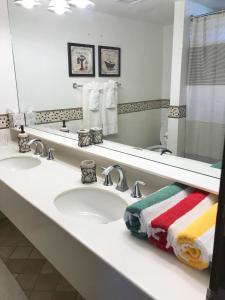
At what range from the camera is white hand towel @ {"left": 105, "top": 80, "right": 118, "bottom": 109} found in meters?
1.75

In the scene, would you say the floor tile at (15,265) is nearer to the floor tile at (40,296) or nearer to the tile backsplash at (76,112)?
the floor tile at (40,296)

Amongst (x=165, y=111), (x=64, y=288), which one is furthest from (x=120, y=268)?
(x=64, y=288)

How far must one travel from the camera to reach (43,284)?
176 centimetres

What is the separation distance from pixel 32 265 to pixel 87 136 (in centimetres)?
116

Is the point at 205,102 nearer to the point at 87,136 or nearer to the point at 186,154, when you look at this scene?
the point at 186,154

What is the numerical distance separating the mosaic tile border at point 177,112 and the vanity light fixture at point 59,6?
1213mm

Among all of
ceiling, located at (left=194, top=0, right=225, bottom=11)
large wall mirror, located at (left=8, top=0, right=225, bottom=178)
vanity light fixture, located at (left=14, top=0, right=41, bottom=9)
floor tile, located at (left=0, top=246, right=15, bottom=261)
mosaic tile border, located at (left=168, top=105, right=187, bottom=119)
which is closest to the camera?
ceiling, located at (left=194, top=0, right=225, bottom=11)

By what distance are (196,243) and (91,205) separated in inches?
29.5

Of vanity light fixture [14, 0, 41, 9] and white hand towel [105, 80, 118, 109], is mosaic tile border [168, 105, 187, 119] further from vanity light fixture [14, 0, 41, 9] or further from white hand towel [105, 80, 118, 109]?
vanity light fixture [14, 0, 41, 9]

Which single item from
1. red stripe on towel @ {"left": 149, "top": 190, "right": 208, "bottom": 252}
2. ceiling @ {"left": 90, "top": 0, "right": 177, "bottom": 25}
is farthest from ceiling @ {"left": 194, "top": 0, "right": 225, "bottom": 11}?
red stripe on towel @ {"left": 149, "top": 190, "right": 208, "bottom": 252}

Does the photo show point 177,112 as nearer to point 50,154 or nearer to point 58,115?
point 50,154

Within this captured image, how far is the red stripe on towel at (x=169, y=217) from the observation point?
809mm

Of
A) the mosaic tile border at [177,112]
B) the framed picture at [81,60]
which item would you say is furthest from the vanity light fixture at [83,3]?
the mosaic tile border at [177,112]

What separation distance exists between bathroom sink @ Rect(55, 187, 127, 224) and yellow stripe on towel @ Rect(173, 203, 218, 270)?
19.1 inches
